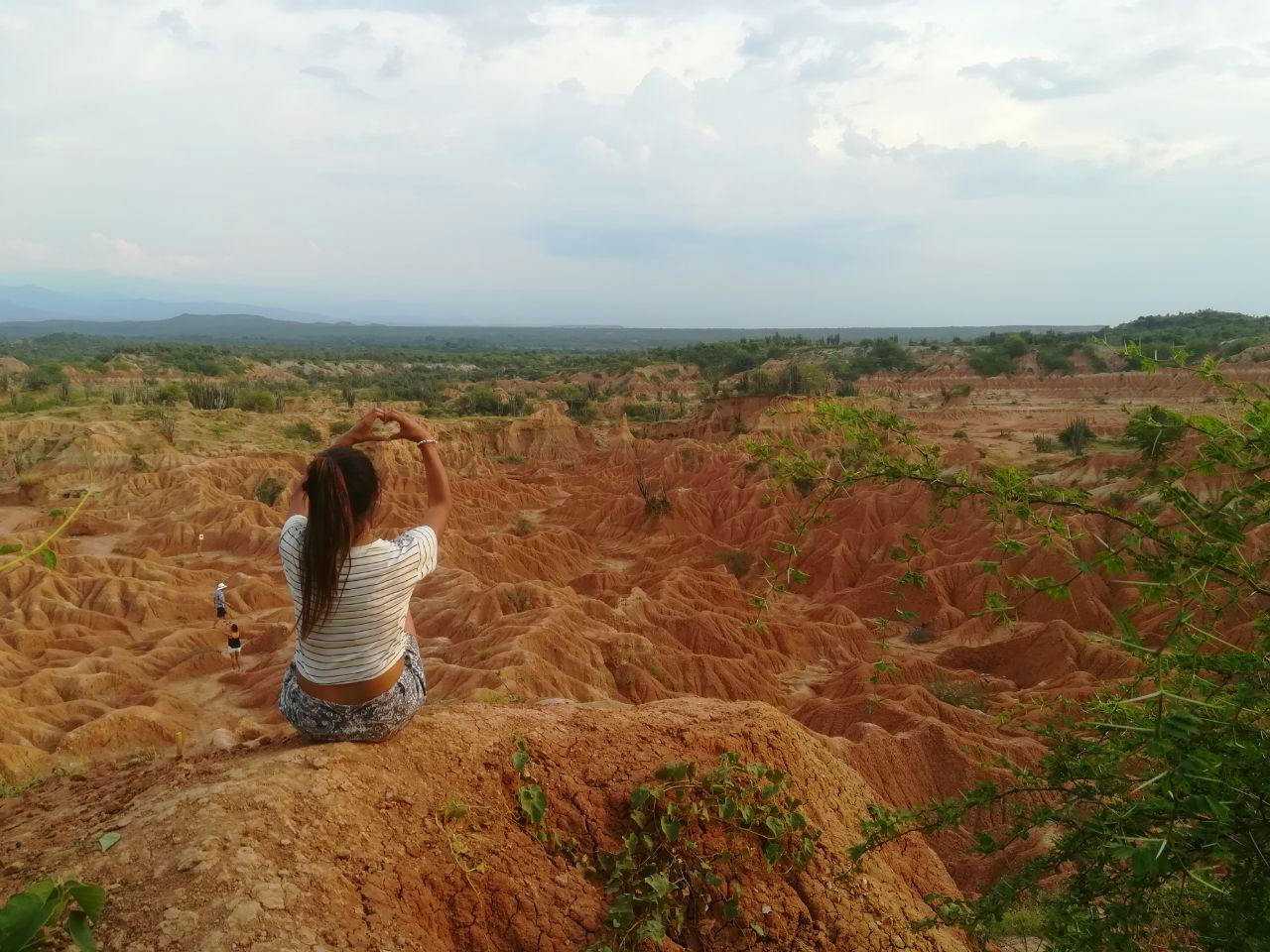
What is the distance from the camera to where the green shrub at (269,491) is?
2959cm

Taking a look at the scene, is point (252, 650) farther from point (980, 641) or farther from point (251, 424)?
point (251, 424)

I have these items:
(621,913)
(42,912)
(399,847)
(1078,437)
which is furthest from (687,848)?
(1078,437)

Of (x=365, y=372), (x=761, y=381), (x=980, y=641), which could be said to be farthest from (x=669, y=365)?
(x=980, y=641)

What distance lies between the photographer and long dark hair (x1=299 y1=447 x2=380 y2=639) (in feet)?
10.2

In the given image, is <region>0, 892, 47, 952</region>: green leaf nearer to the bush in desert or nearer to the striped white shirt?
the striped white shirt

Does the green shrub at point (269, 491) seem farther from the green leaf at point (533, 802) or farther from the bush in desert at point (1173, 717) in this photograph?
the bush in desert at point (1173, 717)

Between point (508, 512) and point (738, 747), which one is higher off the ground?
point (738, 747)

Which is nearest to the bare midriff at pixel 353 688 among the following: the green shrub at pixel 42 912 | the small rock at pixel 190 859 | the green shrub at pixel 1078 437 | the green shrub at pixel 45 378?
the small rock at pixel 190 859

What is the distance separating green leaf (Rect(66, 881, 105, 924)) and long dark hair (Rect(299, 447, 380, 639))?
1.23 meters

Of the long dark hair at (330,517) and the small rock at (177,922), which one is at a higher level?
the long dark hair at (330,517)

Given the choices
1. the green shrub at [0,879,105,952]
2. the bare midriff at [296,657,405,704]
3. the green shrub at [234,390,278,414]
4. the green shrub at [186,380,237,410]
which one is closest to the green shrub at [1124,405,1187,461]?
the bare midriff at [296,657,405,704]

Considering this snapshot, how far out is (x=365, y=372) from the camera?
3329 inches

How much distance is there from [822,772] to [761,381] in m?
48.5

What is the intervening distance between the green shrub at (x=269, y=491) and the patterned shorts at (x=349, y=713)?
28.4 meters
